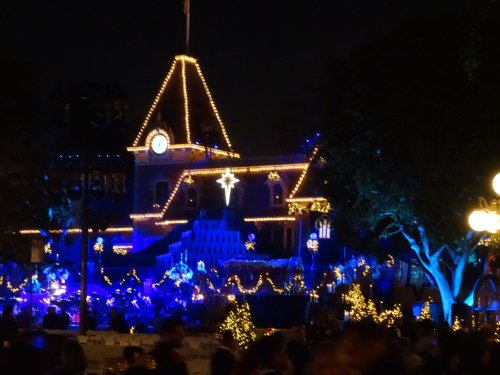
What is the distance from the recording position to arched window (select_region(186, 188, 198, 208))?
55.2m

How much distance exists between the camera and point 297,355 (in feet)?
41.7

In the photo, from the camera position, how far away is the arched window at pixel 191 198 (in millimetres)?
55188

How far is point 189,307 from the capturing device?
38312mm

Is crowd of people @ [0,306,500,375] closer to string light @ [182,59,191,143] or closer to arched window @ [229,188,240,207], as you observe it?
arched window @ [229,188,240,207]

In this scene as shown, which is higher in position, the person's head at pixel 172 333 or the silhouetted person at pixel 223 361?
the person's head at pixel 172 333

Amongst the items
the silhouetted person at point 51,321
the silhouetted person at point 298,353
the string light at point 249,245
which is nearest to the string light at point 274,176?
the string light at point 249,245

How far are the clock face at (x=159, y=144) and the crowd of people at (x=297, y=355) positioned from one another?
4497 cm

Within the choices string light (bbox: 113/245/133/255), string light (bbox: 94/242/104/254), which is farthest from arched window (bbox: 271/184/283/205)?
string light (bbox: 94/242/104/254)

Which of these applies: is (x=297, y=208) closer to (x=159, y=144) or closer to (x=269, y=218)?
(x=269, y=218)

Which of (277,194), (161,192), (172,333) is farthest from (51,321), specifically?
Answer: (161,192)

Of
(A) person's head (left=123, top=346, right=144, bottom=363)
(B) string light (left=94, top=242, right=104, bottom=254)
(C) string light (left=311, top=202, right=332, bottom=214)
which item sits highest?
(C) string light (left=311, top=202, right=332, bottom=214)

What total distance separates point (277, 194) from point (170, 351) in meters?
43.2

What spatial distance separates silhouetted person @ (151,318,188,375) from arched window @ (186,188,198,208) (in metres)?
44.5

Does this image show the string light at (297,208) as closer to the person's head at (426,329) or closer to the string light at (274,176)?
the string light at (274,176)
